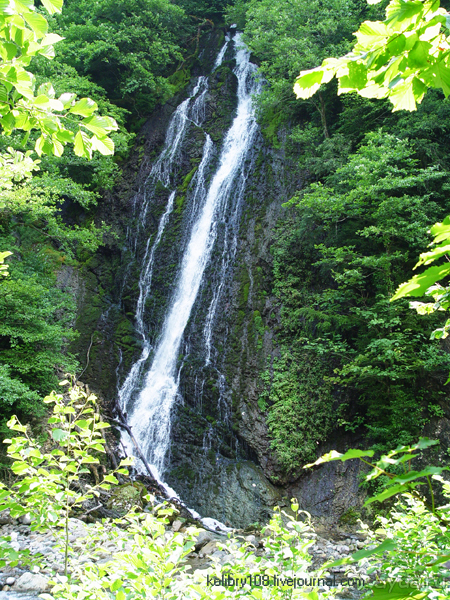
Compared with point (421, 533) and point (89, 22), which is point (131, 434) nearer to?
point (421, 533)

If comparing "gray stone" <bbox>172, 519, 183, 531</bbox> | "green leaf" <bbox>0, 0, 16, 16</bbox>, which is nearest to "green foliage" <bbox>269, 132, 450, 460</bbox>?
"gray stone" <bbox>172, 519, 183, 531</bbox>

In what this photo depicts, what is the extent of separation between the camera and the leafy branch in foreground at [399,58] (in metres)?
0.97

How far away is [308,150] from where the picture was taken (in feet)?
37.8

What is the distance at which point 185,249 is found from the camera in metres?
12.2

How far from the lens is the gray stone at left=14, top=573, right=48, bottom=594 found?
420cm

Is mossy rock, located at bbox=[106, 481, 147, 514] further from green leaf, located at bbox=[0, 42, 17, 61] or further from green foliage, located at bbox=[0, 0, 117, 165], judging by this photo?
green leaf, located at bbox=[0, 42, 17, 61]

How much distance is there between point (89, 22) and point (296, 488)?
60.3ft

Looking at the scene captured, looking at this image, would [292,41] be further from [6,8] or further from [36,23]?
[6,8]

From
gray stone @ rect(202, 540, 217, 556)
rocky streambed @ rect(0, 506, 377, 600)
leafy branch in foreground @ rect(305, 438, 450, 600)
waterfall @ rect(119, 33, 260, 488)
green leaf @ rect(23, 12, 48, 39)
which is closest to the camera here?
leafy branch in foreground @ rect(305, 438, 450, 600)

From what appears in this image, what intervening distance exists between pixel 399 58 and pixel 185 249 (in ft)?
37.3

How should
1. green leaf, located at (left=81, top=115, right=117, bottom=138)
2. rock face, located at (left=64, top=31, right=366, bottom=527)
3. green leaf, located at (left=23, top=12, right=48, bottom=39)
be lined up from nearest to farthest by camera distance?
green leaf, located at (left=23, top=12, right=48, bottom=39) < green leaf, located at (left=81, top=115, right=117, bottom=138) < rock face, located at (left=64, top=31, right=366, bottom=527)

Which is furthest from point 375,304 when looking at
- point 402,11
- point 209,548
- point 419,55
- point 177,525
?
point 402,11

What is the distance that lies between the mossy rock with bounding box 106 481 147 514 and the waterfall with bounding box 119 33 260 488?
104 centimetres

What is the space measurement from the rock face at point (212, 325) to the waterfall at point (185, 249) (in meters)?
0.18
